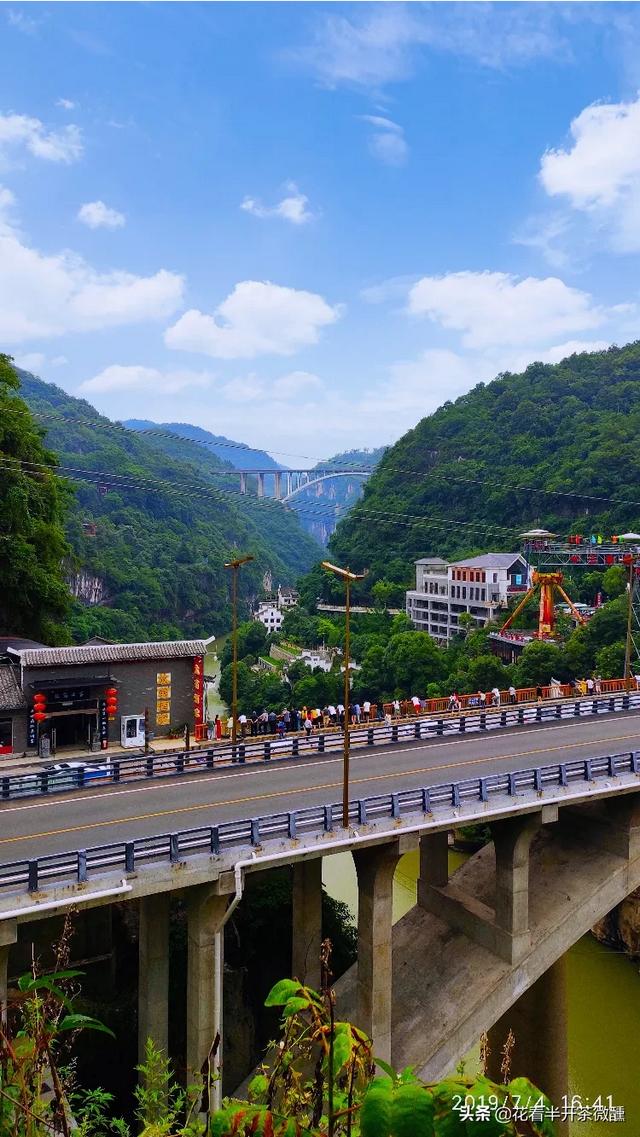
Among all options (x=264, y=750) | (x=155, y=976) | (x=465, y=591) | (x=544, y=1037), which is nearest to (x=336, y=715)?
(x=264, y=750)

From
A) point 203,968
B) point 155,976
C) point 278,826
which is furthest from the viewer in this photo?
point 278,826

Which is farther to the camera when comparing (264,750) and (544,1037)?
(264,750)

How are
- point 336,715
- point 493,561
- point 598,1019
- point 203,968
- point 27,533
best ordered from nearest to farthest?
point 203,968, point 598,1019, point 336,715, point 27,533, point 493,561

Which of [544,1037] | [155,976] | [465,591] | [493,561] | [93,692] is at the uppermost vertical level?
[493,561]

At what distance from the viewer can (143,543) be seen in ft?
372

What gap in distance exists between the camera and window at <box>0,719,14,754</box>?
975 inches

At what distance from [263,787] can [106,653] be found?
11.6 meters

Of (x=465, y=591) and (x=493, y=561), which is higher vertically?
(x=493, y=561)

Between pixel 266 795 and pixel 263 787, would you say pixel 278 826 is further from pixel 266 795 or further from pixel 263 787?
pixel 263 787

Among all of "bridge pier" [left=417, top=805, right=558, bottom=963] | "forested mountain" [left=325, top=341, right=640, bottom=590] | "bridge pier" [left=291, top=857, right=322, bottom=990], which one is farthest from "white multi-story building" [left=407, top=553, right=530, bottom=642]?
"bridge pier" [left=291, top=857, right=322, bottom=990]

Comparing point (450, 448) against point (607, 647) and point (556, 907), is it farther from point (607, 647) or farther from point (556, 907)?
point (556, 907)

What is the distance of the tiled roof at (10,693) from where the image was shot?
24641 millimetres

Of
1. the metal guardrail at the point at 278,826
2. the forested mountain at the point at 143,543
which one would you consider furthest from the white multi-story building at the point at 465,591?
the metal guardrail at the point at 278,826

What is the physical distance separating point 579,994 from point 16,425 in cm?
3249
